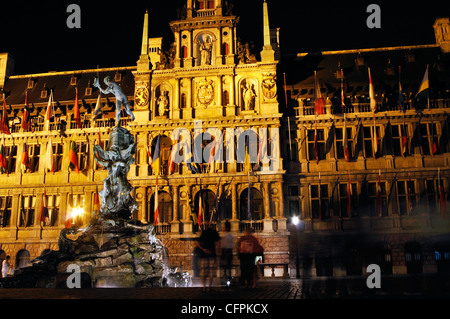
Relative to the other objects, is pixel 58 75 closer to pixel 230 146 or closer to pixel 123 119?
pixel 123 119

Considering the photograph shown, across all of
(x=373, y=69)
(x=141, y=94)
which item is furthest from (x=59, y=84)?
(x=373, y=69)

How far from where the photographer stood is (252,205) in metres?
29.4

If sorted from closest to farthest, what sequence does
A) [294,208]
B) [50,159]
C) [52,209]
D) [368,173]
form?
1. [368,173]
2. [294,208]
3. [50,159]
4. [52,209]

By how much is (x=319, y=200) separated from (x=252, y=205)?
4.53 m

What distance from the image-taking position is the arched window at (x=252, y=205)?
96.2 feet

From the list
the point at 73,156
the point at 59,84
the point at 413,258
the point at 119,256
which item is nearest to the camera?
the point at 119,256

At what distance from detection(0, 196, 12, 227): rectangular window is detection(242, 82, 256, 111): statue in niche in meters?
19.3

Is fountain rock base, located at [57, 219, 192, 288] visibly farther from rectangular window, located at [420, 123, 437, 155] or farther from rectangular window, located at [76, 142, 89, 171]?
rectangular window, located at [420, 123, 437, 155]

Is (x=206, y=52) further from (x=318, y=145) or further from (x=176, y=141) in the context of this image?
(x=318, y=145)

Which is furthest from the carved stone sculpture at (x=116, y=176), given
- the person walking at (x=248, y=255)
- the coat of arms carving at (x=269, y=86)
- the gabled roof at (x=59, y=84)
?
the gabled roof at (x=59, y=84)

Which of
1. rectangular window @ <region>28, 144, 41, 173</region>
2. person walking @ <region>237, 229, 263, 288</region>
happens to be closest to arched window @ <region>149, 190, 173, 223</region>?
rectangular window @ <region>28, 144, 41, 173</region>

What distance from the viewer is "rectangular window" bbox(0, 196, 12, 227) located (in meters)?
32.2

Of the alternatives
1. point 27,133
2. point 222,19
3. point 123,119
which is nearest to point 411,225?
point 222,19
